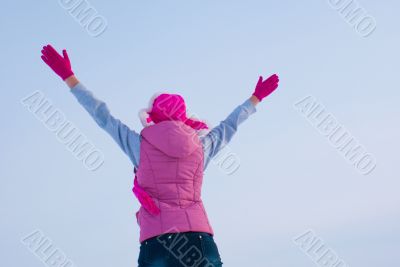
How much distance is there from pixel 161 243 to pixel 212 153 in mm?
844

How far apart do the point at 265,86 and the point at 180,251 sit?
196 centimetres

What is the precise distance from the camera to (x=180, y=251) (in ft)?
12.1

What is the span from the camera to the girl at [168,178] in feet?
12.2

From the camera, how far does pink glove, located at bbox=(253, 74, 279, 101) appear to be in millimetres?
4934

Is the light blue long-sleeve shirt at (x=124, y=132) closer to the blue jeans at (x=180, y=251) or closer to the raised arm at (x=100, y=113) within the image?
the raised arm at (x=100, y=113)

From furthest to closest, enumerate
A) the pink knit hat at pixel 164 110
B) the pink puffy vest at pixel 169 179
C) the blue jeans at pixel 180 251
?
the pink knit hat at pixel 164 110, the pink puffy vest at pixel 169 179, the blue jeans at pixel 180 251

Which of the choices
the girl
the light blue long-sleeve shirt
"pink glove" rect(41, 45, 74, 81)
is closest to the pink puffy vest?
the girl

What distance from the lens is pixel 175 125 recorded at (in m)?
3.92

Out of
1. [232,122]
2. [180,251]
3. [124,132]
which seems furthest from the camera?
[232,122]

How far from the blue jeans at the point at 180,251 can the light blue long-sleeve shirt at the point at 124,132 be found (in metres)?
0.60

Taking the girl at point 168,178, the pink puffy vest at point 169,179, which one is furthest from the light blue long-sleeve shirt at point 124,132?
the pink puffy vest at point 169,179

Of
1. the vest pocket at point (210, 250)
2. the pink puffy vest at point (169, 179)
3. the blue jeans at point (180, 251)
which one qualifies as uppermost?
the pink puffy vest at point (169, 179)

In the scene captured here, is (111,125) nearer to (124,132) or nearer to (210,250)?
(124,132)

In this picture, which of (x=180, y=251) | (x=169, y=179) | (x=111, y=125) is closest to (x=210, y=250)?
(x=180, y=251)
